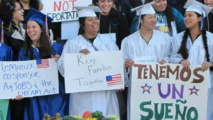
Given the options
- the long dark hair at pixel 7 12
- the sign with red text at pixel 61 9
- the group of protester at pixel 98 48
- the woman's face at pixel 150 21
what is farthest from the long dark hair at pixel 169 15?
the long dark hair at pixel 7 12

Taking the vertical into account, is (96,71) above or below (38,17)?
below

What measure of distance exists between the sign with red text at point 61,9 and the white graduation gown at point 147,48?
153cm

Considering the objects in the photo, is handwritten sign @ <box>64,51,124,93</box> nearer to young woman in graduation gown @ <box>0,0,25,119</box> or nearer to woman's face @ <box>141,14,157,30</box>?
woman's face @ <box>141,14,157,30</box>

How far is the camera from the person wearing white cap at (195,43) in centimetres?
538

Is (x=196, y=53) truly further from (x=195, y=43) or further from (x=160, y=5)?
(x=160, y=5)

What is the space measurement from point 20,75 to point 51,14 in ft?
5.73

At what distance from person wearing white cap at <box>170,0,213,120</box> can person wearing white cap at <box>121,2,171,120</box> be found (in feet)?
0.58

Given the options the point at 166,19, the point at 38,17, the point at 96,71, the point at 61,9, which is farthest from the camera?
the point at 61,9

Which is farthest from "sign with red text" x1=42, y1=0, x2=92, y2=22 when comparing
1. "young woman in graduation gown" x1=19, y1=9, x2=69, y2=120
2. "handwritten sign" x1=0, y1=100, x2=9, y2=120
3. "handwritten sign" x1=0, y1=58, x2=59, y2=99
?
"handwritten sign" x1=0, y1=100, x2=9, y2=120

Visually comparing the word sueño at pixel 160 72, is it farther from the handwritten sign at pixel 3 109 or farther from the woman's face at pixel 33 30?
the handwritten sign at pixel 3 109

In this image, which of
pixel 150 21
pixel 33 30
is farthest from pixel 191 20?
pixel 33 30

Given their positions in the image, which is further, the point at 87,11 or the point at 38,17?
the point at 38,17

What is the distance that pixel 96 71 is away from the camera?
528 cm

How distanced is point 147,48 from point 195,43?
2.51 feet
